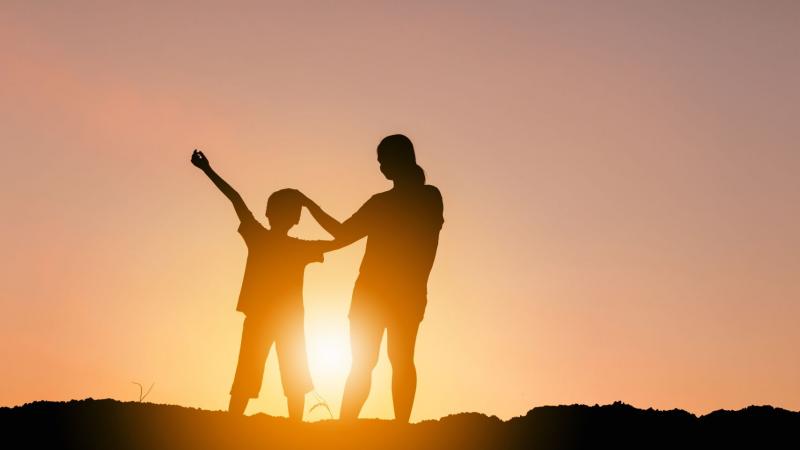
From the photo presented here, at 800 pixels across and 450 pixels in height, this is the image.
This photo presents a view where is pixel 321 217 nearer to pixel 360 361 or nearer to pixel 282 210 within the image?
pixel 282 210

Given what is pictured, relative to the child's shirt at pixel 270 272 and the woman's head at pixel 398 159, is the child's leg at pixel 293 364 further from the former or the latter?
the woman's head at pixel 398 159

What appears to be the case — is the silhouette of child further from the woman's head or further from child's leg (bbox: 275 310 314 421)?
the woman's head

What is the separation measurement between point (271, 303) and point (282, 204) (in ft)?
3.56

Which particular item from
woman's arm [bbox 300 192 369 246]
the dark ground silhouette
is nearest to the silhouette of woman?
woman's arm [bbox 300 192 369 246]

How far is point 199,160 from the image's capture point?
12.7m

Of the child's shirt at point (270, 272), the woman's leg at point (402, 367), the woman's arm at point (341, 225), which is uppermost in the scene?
the woman's arm at point (341, 225)

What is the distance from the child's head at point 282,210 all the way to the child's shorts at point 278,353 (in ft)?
3.22

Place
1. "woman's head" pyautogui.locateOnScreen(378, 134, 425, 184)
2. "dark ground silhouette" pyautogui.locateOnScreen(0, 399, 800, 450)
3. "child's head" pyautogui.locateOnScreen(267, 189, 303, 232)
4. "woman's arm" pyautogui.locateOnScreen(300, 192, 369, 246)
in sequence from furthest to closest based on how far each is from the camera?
"child's head" pyautogui.locateOnScreen(267, 189, 303, 232) → "woman's arm" pyautogui.locateOnScreen(300, 192, 369, 246) → "woman's head" pyautogui.locateOnScreen(378, 134, 425, 184) → "dark ground silhouette" pyautogui.locateOnScreen(0, 399, 800, 450)

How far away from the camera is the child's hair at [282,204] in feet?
41.0

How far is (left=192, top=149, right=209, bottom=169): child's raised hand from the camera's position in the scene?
1261 cm

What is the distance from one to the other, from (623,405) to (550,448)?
1765 millimetres

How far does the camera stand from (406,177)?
12023 millimetres

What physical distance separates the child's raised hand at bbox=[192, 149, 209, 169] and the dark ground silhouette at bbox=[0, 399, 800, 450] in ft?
8.72

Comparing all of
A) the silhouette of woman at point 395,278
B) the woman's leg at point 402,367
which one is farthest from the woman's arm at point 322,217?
the woman's leg at point 402,367
